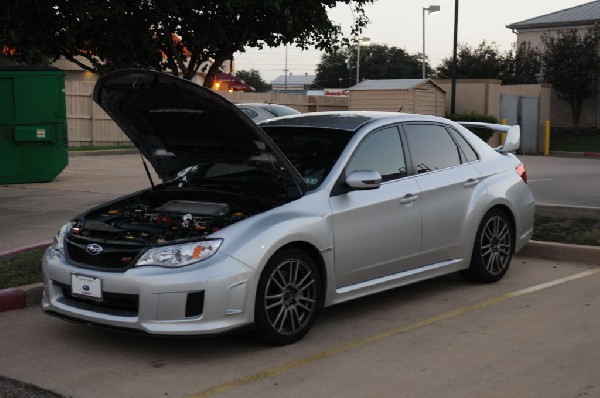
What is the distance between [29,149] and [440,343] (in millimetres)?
12804

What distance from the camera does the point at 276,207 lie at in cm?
596

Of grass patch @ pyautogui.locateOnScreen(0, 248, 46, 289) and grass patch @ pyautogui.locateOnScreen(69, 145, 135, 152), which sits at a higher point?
grass patch @ pyautogui.locateOnScreen(0, 248, 46, 289)

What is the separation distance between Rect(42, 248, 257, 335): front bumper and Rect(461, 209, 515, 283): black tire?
2.80m

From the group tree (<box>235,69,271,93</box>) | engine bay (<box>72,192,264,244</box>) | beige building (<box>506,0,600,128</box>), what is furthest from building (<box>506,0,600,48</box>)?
tree (<box>235,69,271,93</box>)

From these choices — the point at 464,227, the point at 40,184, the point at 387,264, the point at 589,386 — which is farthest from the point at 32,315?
the point at 40,184

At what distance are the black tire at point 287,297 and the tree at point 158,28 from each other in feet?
12.3

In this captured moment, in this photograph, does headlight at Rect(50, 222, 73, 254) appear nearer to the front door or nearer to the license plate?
the license plate

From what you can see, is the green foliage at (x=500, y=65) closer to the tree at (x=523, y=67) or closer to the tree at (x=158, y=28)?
the tree at (x=523, y=67)

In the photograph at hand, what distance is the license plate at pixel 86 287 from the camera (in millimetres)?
5590

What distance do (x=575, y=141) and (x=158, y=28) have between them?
2870 cm

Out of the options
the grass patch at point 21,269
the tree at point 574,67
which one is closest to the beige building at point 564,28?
the tree at point 574,67

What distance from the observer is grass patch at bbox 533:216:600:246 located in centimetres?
920

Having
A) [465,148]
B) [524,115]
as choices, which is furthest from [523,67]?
[465,148]

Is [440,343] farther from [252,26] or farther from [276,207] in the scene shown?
[252,26]
